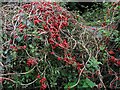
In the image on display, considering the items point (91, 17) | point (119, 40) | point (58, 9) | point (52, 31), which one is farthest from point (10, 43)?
point (91, 17)

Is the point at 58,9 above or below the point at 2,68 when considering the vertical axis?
above

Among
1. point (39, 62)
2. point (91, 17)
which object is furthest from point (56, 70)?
point (91, 17)

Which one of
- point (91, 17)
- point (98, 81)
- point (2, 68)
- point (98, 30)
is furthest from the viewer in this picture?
point (91, 17)

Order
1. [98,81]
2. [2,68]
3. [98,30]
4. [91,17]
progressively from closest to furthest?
1. [2,68]
2. [98,81]
3. [98,30]
4. [91,17]

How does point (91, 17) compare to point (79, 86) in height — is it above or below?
above

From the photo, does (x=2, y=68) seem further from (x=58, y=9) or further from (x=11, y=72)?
(x=58, y=9)

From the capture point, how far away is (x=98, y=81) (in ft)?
8.44

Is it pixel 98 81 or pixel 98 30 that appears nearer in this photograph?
pixel 98 81

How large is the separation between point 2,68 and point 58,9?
74 cm

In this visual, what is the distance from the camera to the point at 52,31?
2441mm

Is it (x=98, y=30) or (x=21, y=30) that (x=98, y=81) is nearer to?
(x=98, y=30)

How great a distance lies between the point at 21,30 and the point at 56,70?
1.30 feet

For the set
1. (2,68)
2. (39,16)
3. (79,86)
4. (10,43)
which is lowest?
(79,86)

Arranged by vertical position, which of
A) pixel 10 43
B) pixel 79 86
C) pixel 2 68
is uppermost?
pixel 10 43
